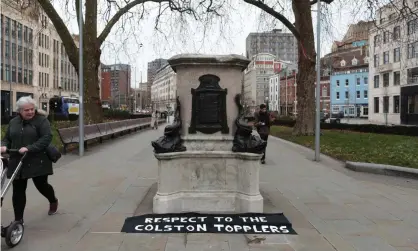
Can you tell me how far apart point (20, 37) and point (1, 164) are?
66.1 m

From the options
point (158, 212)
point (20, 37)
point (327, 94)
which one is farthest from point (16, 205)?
point (327, 94)

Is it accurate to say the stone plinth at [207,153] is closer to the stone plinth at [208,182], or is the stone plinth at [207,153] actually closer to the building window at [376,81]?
the stone plinth at [208,182]

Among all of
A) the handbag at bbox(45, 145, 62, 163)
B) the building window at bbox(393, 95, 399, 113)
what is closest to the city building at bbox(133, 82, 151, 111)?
the building window at bbox(393, 95, 399, 113)

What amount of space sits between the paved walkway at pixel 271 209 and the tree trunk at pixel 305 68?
33.7ft

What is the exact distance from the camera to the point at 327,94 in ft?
298

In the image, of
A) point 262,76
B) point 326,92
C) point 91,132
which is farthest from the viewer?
point 262,76

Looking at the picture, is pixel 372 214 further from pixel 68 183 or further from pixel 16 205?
pixel 68 183

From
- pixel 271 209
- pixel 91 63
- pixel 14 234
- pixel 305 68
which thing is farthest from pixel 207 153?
pixel 305 68

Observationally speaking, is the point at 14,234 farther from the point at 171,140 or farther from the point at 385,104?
the point at 385,104

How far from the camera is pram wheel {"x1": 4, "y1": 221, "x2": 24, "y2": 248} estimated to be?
14.6ft

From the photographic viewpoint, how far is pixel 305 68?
2091 centimetres

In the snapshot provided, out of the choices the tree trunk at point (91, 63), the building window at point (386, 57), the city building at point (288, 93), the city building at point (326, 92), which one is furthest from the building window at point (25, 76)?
the city building at point (326, 92)

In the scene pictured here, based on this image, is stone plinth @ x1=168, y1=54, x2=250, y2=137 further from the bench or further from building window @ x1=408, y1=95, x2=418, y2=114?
building window @ x1=408, y1=95, x2=418, y2=114

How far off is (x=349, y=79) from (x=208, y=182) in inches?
3320
